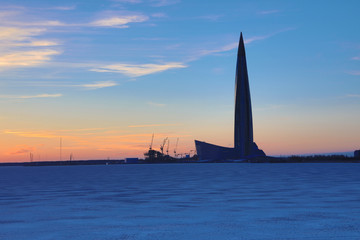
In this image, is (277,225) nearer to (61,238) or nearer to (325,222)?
(325,222)

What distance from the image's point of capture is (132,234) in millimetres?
20500

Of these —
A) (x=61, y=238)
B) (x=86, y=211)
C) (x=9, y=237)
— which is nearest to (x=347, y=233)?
(x=61, y=238)

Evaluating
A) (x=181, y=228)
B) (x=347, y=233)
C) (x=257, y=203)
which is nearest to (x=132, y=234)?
(x=181, y=228)

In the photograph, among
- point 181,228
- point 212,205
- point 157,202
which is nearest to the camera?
point 181,228

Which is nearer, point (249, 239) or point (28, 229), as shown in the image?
point (249, 239)

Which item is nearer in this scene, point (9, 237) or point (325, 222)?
point (9, 237)

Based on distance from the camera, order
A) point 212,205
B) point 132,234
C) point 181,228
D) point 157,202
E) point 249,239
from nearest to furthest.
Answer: point 249,239
point 132,234
point 181,228
point 212,205
point 157,202

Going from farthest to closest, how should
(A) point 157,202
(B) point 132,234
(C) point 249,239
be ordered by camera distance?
(A) point 157,202
(B) point 132,234
(C) point 249,239

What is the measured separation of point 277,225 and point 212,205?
987 centimetres

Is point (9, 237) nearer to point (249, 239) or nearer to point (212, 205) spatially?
point (249, 239)

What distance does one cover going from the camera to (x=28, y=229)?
22375 millimetres

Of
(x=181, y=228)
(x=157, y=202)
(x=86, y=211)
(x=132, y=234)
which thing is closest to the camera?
(x=132, y=234)

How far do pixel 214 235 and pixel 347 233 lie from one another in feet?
18.5

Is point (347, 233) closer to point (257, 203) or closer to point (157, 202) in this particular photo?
point (257, 203)
